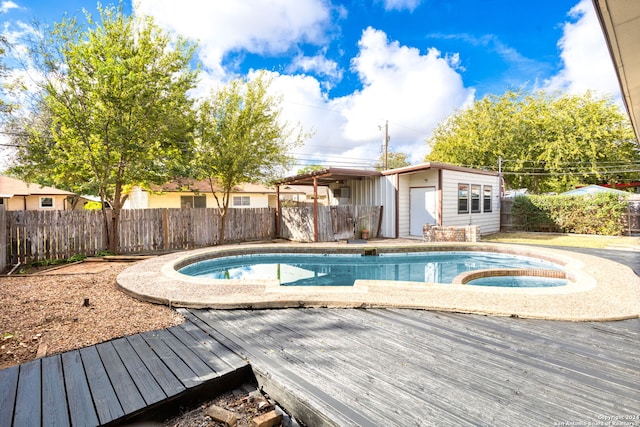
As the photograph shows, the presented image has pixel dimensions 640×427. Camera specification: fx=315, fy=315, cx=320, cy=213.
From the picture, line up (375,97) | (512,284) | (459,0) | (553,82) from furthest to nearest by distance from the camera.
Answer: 1. (553,82)
2. (375,97)
3. (459,0)
4. (512,284)

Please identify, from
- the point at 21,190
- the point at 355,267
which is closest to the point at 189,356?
the point at 355,267

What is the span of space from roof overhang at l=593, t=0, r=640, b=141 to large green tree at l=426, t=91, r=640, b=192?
1884 cm

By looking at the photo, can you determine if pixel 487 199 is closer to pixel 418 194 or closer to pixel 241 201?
pixel 418 194

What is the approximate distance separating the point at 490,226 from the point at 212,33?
552 inches

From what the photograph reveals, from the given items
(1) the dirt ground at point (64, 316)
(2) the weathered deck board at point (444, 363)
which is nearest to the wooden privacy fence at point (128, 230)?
(1) the dirt ground at point (64, 316)

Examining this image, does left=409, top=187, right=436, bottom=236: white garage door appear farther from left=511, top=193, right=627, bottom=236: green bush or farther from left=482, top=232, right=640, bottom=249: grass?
left=511, top=193, right=627, bottom=236: green bush

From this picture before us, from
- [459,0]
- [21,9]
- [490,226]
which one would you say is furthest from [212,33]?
[490,226]

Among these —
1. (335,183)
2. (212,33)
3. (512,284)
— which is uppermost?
(212,33)

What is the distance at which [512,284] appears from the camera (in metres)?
6.40

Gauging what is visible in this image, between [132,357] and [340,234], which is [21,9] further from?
[340,234]

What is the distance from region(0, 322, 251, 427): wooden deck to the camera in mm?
1937

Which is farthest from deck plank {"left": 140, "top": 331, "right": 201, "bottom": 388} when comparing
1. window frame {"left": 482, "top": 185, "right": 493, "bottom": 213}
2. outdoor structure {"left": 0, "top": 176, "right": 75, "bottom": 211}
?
outdoor structure {"left": 0, "top": 176, "right": 75, "bottom": 211}

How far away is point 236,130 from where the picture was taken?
10.5m

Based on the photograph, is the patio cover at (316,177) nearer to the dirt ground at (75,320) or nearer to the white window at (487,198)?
the white window at (487,198)
